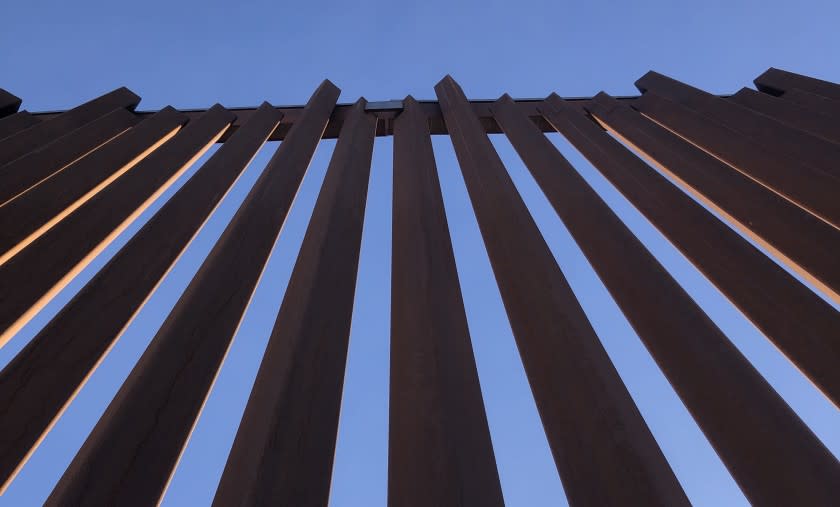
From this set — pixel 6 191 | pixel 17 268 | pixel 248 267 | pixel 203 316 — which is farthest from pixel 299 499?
pixel 6 191

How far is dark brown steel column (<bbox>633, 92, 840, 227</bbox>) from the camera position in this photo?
208cm

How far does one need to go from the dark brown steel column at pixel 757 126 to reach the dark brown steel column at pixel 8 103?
4339 millimetres

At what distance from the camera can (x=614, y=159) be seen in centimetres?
278

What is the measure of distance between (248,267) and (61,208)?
0.93 m

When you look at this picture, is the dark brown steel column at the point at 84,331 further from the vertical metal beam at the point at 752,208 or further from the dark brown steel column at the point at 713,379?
the vertical metal beam at the point at 752,208

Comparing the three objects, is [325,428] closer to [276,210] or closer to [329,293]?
[329,293]

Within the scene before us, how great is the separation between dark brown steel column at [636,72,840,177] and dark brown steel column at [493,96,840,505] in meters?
1.04

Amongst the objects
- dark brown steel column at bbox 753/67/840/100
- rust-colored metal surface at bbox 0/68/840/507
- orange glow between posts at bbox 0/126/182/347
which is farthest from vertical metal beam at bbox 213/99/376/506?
dark brown steel column at bbox 753/67/840/100

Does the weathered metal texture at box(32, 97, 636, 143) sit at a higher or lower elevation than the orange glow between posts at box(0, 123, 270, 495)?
higher

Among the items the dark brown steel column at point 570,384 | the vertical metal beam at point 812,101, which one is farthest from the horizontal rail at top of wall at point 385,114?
the dark brown steel column at point 570,384

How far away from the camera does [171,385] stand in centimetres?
129

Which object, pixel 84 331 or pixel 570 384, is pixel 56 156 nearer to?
pixel 84 331

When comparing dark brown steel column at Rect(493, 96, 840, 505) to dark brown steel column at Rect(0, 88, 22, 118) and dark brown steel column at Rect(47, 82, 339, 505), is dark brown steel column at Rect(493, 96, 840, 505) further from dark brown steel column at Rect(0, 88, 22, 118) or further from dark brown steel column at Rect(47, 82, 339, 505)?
dark brown steel column at Rect(0, 88, 22, 118)

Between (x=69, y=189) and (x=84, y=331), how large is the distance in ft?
3.62
